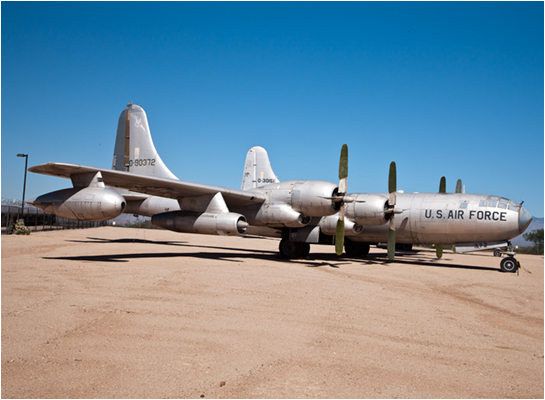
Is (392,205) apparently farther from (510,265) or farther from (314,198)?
(510,265)

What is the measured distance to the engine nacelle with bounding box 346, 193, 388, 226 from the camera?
17109mm

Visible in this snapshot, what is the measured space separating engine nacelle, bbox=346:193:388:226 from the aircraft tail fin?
9.05m

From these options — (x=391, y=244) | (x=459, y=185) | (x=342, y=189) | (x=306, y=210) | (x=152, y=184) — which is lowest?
(x=391, y=244)

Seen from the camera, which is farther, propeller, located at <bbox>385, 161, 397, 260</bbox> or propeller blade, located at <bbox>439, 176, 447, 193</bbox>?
propeller blade, located at <bbox>439, 176, 447, 193</bbox>

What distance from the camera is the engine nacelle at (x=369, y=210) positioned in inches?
674

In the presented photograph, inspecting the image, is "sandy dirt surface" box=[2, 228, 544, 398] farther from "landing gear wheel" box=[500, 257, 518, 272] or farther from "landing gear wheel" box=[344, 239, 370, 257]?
"landing gear wheel" box=[344, 239, 370, 257]

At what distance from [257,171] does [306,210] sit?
10.6 metres

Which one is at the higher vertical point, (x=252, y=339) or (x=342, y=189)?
(x=342, y=189)

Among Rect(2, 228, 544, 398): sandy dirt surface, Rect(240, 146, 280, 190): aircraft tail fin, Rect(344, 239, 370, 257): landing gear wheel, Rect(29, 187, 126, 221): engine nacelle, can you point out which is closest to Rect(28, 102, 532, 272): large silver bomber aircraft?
Rect(29, 187, 126, 221): engine nacelle

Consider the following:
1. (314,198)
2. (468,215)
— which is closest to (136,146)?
(314,198)

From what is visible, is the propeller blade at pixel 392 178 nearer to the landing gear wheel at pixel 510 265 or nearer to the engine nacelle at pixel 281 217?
the engine nacelle at pixel 281 217

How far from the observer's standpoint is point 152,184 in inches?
595

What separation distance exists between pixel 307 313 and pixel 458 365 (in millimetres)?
2626

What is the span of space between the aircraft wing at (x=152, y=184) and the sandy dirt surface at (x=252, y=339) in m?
3.65
